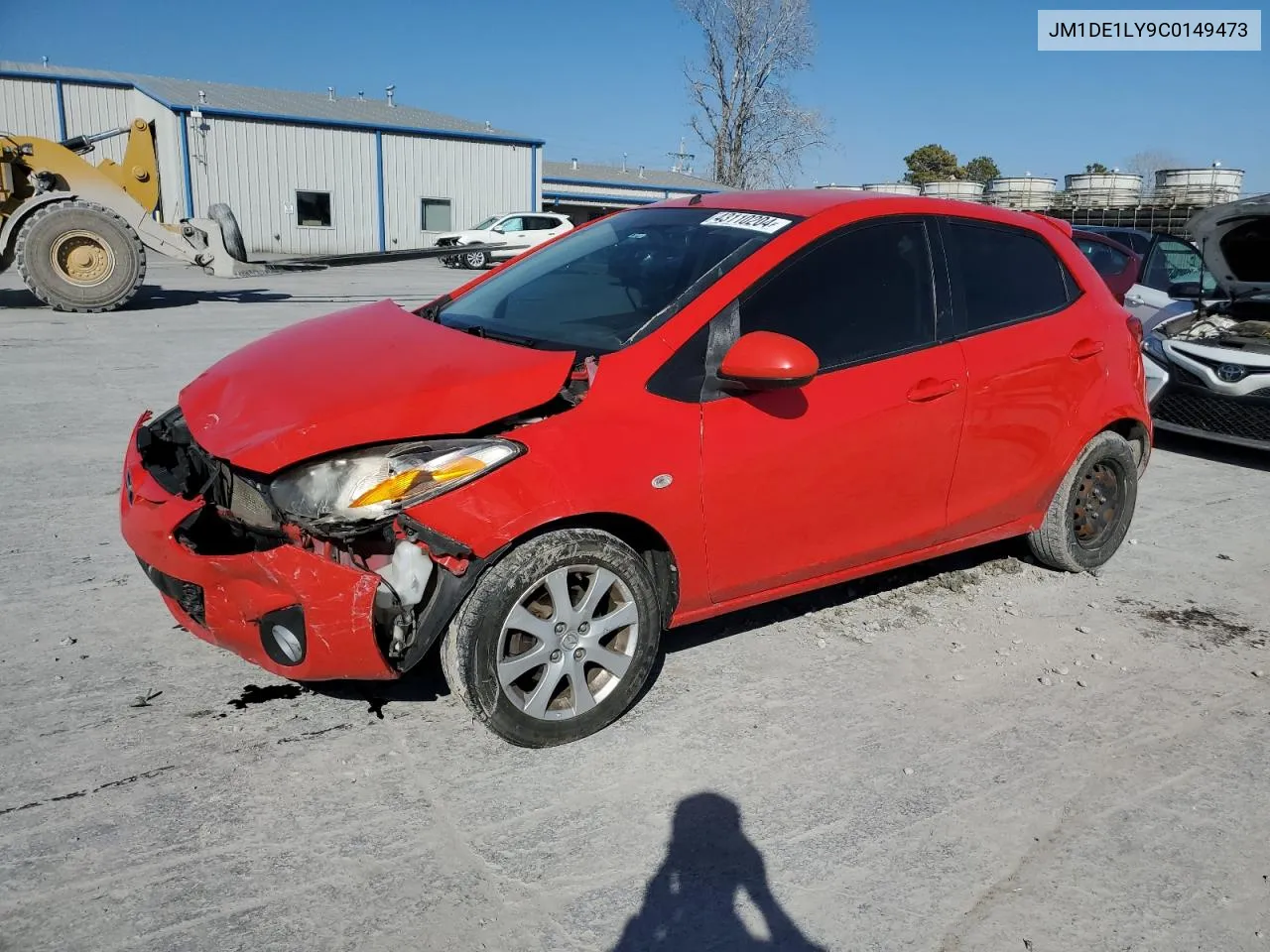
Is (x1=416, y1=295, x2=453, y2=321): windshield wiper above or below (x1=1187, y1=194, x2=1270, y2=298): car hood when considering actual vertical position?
below

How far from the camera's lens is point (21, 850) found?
2584 millimetres

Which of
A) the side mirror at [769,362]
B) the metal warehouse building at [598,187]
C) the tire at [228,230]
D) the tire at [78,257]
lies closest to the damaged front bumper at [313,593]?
the side mirror at [769,362]

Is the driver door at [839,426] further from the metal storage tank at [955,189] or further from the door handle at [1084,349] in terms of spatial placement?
the metal storage tank at [955,189]

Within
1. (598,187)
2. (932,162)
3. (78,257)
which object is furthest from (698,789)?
(932,162)

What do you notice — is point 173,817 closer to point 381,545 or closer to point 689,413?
point 381,545

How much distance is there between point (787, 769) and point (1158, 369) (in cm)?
572

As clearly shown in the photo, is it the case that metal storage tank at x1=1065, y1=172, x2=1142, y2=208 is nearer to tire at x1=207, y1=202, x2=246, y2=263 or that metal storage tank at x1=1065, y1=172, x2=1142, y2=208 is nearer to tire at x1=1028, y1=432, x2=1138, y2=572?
tire at x1=207, y1=202, x2=246, y2=263

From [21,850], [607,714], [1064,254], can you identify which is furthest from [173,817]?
[1064,254]

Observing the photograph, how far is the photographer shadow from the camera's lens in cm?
239

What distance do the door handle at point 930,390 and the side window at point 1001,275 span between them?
32 cm

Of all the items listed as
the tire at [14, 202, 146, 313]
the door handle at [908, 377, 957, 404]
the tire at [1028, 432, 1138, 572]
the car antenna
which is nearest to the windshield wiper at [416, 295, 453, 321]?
the door handle at [908, 377, 957, 404]

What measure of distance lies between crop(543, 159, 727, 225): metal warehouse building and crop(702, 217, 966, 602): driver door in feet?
131

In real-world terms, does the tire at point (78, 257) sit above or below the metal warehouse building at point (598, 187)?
below

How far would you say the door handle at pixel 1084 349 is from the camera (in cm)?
437
